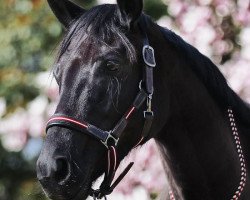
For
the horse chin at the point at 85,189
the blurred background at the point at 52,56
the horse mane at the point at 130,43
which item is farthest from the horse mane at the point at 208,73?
the horse chin at the point at 85,189

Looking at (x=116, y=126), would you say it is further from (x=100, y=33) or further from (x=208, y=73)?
(x=208, y=73)

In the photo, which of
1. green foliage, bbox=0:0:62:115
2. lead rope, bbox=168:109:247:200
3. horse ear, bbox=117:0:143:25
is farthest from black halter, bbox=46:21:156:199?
green foliage, bbox=0:0:62:115

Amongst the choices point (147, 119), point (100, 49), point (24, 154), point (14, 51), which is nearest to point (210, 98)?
point (147, 119)

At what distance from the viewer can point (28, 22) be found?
7.40m

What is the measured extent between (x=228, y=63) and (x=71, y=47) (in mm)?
2602

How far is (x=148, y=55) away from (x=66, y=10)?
0.41 meters

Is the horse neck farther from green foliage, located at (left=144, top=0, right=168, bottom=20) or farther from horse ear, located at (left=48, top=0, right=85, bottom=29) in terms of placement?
green foliage, located at (left=144, top=0, right=168, bottom=20)

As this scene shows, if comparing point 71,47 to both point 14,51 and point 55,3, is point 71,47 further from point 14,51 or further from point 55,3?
point 14,51

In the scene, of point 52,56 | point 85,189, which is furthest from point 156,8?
point 85,189

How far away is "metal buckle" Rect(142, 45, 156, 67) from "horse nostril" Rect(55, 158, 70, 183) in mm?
519

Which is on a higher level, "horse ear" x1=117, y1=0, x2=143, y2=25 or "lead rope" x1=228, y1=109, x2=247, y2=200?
"horse ear" x1=117, y1=0, x2=143, y2=25

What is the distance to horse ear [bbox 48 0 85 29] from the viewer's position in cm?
305

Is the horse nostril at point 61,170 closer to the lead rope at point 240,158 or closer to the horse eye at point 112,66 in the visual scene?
the horse eye at point 112,66

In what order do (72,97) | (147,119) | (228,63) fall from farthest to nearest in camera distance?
(228,63)
(147,119)
(72,97)
